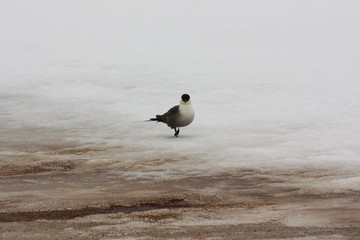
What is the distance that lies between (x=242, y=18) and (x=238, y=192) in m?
20.5

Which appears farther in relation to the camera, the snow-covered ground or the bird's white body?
the bird's white body

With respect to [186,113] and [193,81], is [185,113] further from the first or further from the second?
[193,81]

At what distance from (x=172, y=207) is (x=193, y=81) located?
11.8 m

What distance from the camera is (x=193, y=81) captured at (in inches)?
741

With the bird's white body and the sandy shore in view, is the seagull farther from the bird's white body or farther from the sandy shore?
the sandy shore

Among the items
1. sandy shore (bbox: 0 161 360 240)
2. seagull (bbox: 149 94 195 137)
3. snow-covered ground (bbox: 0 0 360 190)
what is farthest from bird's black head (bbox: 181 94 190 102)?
sandy shore (bbox: 0 161 360 240)

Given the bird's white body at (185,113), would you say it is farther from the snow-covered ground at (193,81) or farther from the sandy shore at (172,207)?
the sandy shore at (172,207)

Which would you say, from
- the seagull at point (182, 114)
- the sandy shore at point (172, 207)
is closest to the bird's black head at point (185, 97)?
the seagull at point (182, 114)

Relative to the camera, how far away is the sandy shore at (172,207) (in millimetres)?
6137

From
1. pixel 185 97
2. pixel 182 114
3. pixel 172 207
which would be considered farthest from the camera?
pixel 182 114

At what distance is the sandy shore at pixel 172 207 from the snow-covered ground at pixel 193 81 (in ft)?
2.02

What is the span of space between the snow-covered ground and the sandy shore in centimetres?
61

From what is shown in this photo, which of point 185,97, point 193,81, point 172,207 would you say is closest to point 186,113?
point 185,97

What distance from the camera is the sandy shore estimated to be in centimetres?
614
